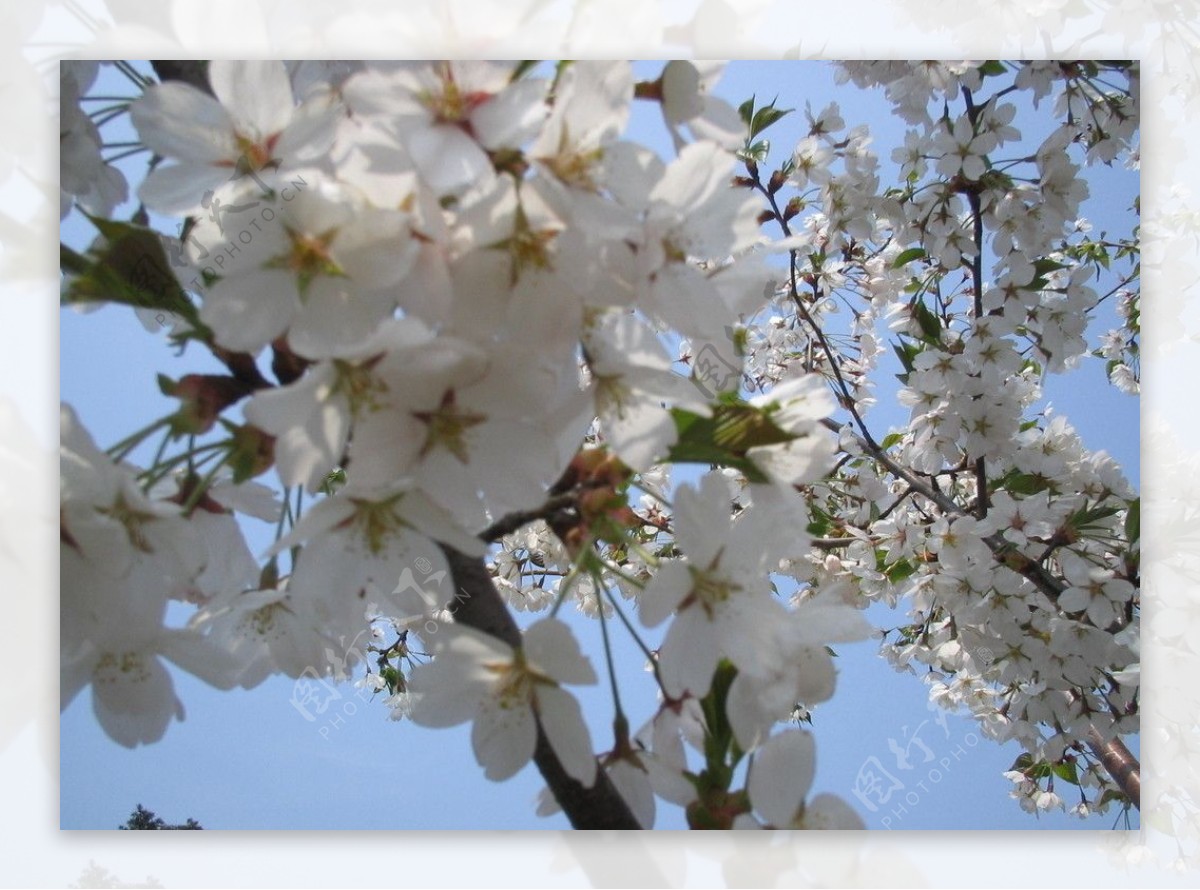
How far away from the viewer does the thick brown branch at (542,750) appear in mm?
812

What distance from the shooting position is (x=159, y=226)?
0.89 metres

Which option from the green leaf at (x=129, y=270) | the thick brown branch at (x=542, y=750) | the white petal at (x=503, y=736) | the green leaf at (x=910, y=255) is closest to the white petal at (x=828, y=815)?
the thick brown branch at (x=542, y=750)

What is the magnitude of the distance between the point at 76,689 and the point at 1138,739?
1.64 metres

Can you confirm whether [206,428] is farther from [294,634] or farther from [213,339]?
[294,634]

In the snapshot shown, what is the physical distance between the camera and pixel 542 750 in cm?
86

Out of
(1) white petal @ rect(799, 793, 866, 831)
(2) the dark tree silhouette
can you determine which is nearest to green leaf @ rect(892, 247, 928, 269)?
(1) white petal @ rect(799, 793, 866, 831)

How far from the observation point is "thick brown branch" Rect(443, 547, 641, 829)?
2.66ft

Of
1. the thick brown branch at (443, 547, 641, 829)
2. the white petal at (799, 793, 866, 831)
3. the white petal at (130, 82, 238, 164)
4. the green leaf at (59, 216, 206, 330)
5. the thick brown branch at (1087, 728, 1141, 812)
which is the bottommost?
the thick brown branch at (1087, 728, 1141, 812)

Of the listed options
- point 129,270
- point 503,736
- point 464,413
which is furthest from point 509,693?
point 129,270

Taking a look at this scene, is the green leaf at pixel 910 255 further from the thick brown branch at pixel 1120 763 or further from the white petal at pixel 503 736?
the white petal at pixel 503 736

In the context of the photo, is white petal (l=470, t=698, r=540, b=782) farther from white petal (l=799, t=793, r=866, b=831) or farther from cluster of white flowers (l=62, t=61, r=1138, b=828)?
white petal (l=799, t=793, r=866, b=831)

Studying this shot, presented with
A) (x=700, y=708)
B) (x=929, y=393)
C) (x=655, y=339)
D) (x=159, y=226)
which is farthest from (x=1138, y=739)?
(x=159, y=226)

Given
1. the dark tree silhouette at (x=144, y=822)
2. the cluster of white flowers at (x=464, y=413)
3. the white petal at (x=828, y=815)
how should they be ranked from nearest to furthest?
the cluster of white flowers at (x=464, y=413)
the white petal at (x=828, y=815)
the dark tree silhouette at (x=144, y=822)

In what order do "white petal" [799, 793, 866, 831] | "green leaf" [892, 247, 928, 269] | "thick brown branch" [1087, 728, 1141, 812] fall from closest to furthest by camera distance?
"white petal" [799, 793, 866, 831] → "thick brown branch" [1087, 728, 1141, 812] → "green leaf" [892, 247, 928, 269]
